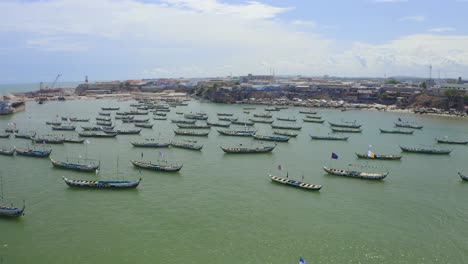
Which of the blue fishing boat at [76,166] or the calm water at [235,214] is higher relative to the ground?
the blue fishing boat at [76,166]

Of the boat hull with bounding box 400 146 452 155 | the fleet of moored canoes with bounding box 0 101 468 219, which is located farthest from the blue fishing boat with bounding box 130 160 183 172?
the boat hull with bounding box 400 146 452 155

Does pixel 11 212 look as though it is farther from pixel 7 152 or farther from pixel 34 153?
pixel 7 152

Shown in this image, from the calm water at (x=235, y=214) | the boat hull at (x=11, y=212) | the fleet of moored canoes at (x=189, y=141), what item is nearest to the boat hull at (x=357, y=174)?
the fleet of moored canoes at (x=189, y=141)

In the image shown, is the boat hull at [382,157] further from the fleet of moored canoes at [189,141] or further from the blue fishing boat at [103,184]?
the blue fishing boat at [103,184]

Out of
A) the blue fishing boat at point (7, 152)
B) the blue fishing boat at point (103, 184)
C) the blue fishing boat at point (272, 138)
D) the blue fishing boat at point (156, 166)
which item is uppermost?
the blue fishing boat at point (7, 152)

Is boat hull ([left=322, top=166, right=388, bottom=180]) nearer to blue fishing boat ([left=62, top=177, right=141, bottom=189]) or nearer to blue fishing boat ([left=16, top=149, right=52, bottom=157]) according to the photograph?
blue fishing boat ([left=62, top=177, right=141, bottom=189])

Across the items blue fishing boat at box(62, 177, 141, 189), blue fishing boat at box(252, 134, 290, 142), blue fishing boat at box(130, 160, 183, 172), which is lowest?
blue fishing boat at box(62, 177, 141, 189)

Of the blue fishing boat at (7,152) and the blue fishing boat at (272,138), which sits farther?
the blue fishing boat at (272,138)

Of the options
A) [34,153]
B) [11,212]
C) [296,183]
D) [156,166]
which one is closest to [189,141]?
[156,166]

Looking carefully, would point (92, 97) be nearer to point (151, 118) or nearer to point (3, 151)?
point (151, 118)

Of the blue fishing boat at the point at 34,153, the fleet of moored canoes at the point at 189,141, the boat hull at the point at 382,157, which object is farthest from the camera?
the boat hull at the point at 382,157
